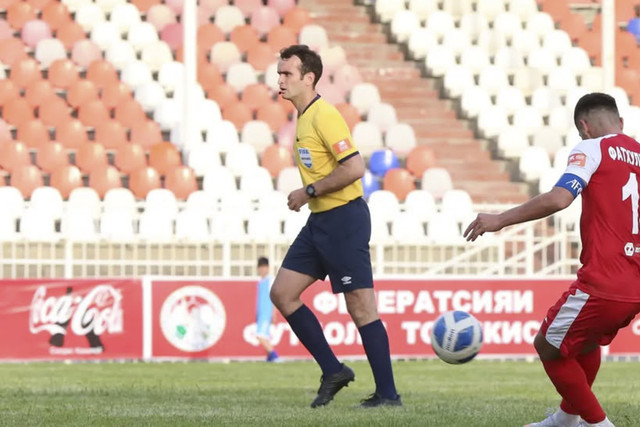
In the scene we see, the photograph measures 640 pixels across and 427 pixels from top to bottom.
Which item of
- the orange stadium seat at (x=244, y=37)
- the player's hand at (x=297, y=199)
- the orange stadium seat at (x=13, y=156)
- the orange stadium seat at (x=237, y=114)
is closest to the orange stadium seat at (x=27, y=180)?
the orange stadium seat at (x=13, y=156)

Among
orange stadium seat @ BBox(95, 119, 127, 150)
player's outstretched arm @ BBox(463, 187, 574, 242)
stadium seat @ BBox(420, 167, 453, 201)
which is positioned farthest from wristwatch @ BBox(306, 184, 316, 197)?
orange stadium seat @ BBox(95, 119, 127, 150)

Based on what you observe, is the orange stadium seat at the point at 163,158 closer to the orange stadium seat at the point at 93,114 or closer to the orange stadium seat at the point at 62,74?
the orange stadium seat at the point at 93,114

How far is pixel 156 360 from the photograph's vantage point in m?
17.1

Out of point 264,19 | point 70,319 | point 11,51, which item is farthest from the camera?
point 264,19

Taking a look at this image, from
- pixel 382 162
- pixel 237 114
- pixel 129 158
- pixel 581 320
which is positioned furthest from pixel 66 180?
pixel 581 320

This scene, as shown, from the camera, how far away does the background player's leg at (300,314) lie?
830 centimetres

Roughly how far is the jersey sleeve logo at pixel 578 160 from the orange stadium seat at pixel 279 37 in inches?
720

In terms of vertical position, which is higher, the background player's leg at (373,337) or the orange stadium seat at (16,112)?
the orange stadium seat at (16,112)

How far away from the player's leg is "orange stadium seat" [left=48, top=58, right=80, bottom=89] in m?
15.3

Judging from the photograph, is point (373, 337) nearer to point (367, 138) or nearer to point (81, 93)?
point (367, 138)

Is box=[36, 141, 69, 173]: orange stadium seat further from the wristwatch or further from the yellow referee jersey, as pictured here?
the wristwatch

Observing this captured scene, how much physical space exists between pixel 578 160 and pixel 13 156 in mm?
15130

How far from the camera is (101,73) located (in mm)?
22781

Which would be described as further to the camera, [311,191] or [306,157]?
[306,157]
